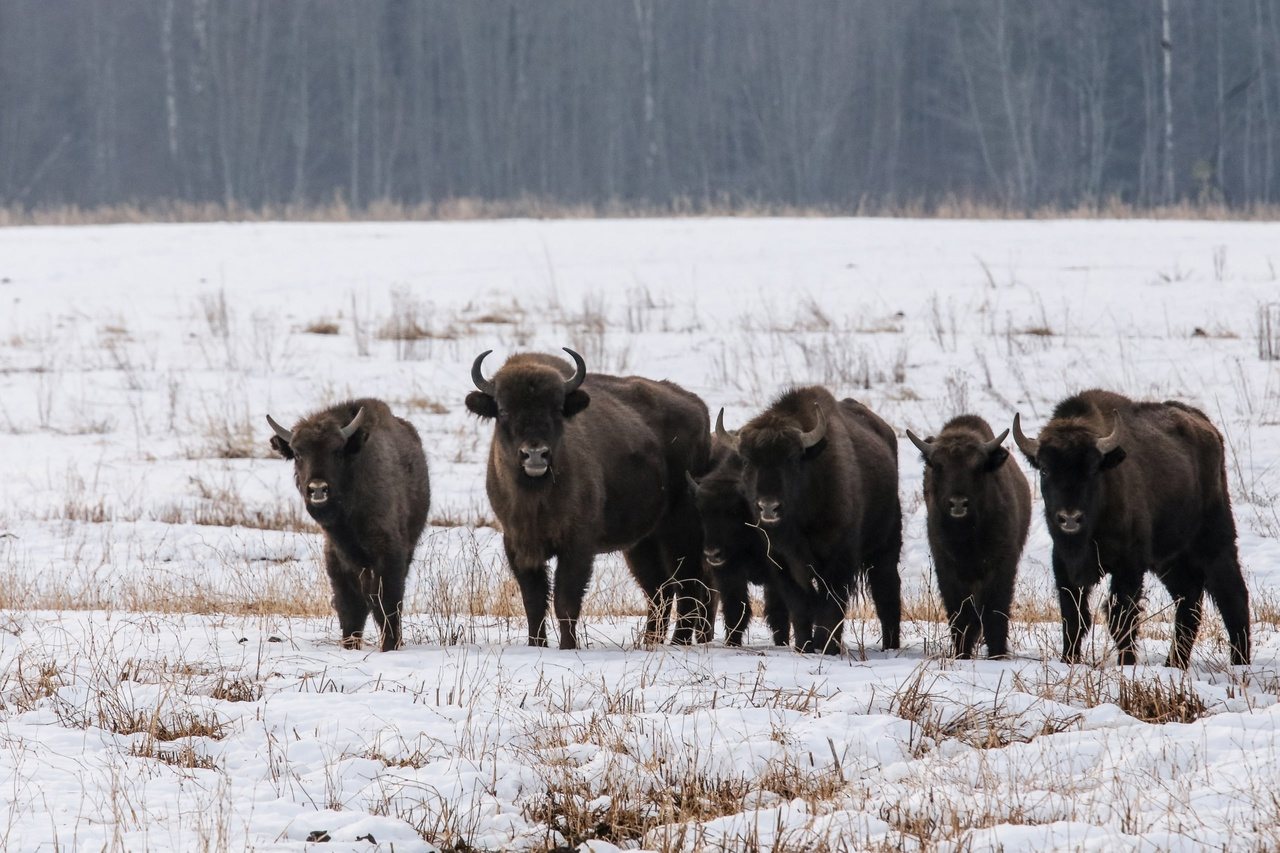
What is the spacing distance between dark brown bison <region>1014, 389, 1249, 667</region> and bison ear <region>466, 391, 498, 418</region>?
9.77 ft

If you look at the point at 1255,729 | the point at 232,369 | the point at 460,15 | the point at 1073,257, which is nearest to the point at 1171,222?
the point at 1073,257

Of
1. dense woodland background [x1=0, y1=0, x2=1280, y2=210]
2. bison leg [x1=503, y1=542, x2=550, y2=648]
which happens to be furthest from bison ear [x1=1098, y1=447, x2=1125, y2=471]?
dense woodland background [x1=0, y1=0, x2=1280, y2=210]

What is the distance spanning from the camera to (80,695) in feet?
24.4

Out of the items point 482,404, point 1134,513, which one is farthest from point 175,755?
point 1134,513

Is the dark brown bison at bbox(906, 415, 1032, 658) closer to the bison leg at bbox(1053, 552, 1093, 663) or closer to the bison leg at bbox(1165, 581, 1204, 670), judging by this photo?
the bison leg at bbox(1053, 552, 1093, 663)

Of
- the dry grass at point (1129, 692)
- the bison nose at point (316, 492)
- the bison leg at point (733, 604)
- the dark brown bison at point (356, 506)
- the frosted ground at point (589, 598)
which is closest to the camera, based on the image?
the frosted ground at point (589, 598)

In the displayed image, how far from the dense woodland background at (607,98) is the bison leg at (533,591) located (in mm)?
55313

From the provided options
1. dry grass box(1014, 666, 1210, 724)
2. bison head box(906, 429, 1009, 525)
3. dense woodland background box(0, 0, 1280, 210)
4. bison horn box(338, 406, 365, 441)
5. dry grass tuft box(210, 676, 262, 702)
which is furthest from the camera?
dense woodland background box(0, 0, 1280, 210)

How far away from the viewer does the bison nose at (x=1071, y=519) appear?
27.6ft

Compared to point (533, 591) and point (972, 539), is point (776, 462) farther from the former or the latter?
point (533, 591)

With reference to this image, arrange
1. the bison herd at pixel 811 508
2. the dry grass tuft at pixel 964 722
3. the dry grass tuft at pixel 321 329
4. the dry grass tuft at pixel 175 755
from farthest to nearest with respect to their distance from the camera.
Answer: the dry grass tuft at pixel 321 329 → the bison herd at pixel 811 508 → the dry grass tuft at pixel 964 722 → the dry grass tuft at pixel 175 755

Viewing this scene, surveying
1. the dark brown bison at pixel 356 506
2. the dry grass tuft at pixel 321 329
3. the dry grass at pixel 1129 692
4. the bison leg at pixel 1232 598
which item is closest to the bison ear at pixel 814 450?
the dry grass at pixel 1129 692

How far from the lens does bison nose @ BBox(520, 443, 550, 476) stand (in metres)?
8.72

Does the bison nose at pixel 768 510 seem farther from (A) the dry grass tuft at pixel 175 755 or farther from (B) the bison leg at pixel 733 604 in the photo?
(A) the dry grass tuft at pixel 175 755
